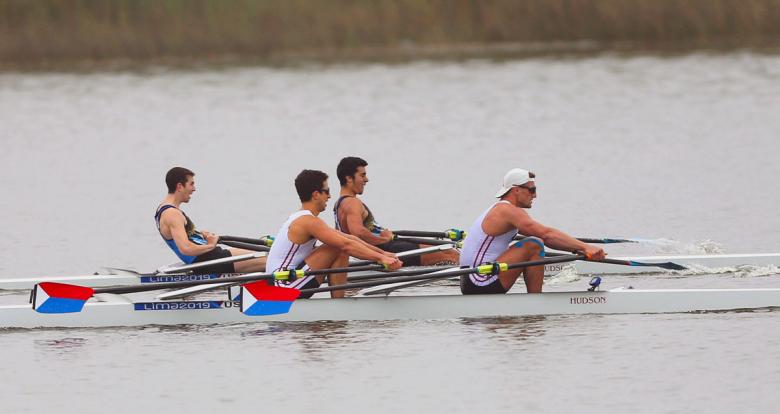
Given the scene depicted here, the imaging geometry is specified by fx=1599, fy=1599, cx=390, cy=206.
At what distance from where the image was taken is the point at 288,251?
53.3 ft

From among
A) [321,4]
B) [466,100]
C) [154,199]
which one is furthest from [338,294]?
[321,4]

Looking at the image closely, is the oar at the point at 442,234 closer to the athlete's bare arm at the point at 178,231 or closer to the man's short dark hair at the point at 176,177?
the athlete's bare arm at the point at 178,231

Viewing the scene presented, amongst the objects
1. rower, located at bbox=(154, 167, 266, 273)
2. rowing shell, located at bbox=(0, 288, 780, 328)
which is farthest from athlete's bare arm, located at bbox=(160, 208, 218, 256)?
rowing shell, located at bbox=(0, 288, 780, 328)

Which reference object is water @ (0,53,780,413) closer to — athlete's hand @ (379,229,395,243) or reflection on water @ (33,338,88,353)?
reflection on water @ (33,338,88,353)

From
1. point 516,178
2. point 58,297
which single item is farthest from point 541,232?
point 58,297

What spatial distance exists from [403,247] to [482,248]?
9.62ft

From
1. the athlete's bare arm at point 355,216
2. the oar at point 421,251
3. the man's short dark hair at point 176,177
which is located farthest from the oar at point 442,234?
the man's short dark hair at point 176,177

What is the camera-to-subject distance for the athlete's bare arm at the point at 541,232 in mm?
15773

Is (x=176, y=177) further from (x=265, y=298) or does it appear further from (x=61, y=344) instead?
(x=61, y=344)

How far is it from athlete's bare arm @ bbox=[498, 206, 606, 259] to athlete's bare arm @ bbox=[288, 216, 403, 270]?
1.24 metres

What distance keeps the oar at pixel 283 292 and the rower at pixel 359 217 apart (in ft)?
6.28

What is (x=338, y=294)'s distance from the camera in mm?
16484

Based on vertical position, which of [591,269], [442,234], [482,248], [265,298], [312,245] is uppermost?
[442,234]

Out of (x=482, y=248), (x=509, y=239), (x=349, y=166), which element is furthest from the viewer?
(x=349, y=166)
